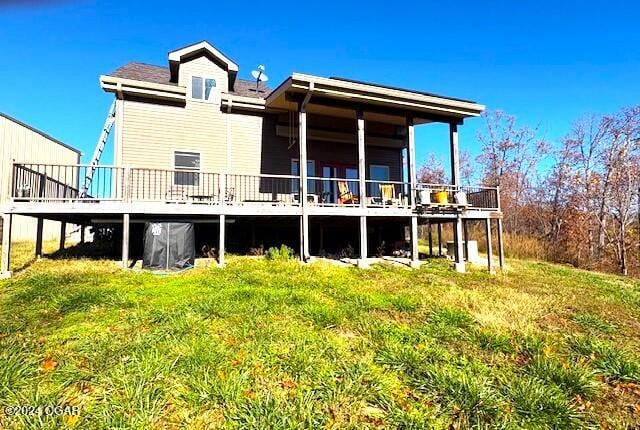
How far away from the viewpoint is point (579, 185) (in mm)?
22203

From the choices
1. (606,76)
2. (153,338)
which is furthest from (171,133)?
(606,76)

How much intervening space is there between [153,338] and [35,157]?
2109cm

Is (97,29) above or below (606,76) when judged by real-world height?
below

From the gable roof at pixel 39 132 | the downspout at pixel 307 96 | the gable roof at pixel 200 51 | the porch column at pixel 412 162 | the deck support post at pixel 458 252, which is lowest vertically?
the deck support post at pixel 458 252

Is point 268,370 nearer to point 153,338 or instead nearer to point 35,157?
point 153,338

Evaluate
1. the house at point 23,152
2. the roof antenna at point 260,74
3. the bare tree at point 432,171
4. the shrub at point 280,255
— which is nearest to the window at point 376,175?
the shrub at point 280,255

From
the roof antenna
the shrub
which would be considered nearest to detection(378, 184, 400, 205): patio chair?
the shrub

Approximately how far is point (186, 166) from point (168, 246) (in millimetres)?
3684

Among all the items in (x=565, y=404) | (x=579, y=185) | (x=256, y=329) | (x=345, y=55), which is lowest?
(x=565, y=404)

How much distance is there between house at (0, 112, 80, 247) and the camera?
17.2m

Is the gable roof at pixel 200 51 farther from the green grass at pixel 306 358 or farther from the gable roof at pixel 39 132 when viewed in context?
the gable roof at pixel 39 132

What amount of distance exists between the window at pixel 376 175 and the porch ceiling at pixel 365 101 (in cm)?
221

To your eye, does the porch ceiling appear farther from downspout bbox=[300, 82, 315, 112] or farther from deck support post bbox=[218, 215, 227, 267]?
deck support post bbox=[218, 215, 227, 267]

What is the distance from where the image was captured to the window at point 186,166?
37.7 feet
